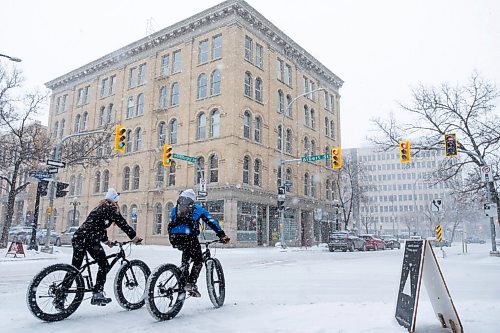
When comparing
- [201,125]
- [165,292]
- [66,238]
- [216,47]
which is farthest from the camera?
[216,47]

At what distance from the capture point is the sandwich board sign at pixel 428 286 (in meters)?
4.20

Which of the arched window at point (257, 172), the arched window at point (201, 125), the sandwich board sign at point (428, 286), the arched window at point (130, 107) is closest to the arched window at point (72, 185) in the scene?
the arched window at point (130, 107)

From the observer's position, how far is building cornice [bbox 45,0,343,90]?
107 feet

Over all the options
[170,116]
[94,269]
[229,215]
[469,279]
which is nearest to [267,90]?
[170,116]

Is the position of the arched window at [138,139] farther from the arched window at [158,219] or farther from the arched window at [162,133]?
the arched window at [158,219]

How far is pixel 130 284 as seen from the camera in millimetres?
5461

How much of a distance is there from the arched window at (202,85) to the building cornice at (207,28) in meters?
4.26

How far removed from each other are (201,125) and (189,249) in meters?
28.2

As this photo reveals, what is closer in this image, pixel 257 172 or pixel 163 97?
pixel 257 172

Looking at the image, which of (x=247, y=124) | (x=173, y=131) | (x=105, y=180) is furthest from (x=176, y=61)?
(x=105, y=180)

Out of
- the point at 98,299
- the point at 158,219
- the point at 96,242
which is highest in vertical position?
the point at 158,219

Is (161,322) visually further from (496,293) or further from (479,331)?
(496,293)

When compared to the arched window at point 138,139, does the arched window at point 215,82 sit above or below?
above

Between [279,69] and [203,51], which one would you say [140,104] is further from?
[279,69]
